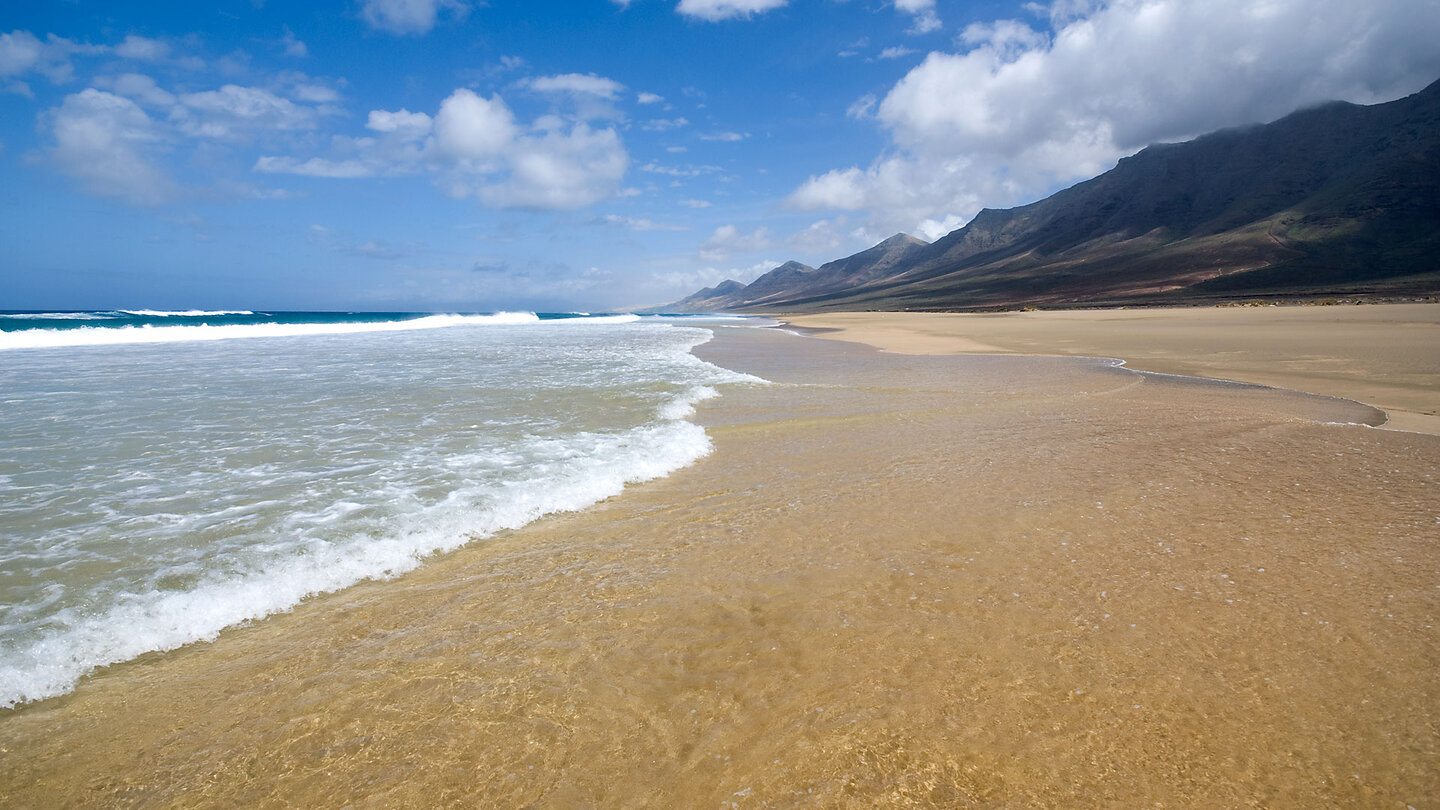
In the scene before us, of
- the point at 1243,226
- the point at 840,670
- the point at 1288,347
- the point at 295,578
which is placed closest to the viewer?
the point at 840,670

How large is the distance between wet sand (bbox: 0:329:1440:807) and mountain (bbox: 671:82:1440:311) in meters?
66.8

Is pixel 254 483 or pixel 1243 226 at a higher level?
pixel 1243 226

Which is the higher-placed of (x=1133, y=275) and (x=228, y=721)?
(x=1133, y=275)

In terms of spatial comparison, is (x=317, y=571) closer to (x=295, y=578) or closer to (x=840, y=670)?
(x=295, y=578)

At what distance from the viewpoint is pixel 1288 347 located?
17500 mm

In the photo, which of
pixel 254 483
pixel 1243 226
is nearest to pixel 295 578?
pixel 254 483

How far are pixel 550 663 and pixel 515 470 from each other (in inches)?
140

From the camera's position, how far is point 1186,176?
134m

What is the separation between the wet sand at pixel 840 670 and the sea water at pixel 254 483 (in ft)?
1.19

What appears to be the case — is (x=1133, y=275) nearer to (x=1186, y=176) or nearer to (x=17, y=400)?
(x=1186, y=176)

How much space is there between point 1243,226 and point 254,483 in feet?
435

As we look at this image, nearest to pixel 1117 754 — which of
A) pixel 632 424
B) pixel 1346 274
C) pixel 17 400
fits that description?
pixel 632 424

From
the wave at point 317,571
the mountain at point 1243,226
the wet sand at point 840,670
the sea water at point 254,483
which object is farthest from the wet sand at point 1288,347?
the mountain at point 1243,226

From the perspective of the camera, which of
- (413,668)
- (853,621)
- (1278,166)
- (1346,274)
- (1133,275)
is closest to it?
(413,668)
